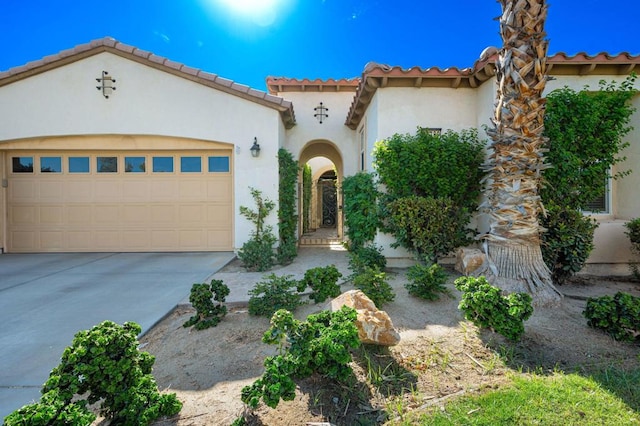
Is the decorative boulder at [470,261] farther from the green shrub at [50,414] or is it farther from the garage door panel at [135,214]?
the garage door panel at [135,214]

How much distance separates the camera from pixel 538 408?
229cm

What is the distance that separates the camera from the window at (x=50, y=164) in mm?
8492

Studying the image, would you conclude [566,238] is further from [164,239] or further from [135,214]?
[135,214]

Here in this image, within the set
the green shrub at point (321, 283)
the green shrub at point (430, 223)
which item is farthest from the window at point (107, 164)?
the green shrub at point (430, 223)

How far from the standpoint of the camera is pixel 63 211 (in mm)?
8492

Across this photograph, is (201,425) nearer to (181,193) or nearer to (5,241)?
(181,193)

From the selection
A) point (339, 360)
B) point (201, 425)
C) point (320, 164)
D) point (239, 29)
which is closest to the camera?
point (201, 425)

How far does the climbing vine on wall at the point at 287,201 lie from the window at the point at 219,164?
1.61m

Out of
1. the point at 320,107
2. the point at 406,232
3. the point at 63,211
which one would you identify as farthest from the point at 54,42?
the point at 406,232

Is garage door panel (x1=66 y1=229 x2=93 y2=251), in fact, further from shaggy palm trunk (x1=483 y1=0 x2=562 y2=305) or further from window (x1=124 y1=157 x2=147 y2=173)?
shaggy palm trunk (x1=483 y1=0 x2=562 y2=305)

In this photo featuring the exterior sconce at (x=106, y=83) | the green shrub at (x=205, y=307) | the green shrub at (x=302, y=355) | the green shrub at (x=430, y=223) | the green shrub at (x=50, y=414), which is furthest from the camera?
the exterior sconce at (x=106, y=83)

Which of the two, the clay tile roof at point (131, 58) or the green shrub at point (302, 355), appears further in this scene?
the clay tile roof at point (131, 58)

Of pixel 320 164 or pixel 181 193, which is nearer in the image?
pixel 181 193

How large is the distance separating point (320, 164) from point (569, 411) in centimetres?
1617
